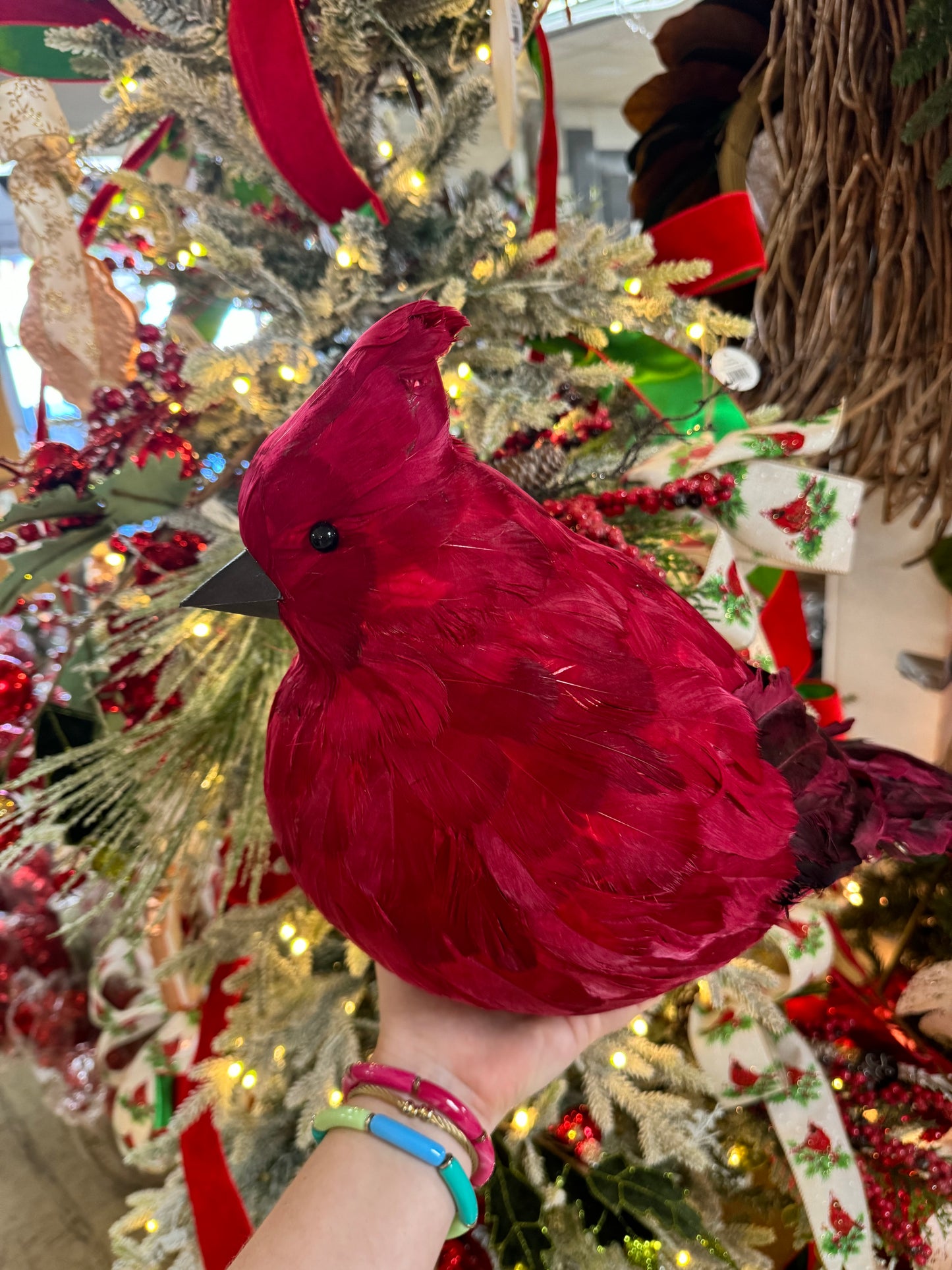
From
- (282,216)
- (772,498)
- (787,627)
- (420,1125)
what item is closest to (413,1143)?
(420,1125)

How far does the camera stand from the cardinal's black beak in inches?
13.6

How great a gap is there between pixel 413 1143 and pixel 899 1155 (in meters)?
0.45

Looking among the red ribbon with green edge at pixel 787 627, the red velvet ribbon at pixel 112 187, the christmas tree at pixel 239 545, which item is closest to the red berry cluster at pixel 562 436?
the christmas tree at pixel 239 545

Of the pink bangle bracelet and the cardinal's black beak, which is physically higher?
the cardinal's black beak

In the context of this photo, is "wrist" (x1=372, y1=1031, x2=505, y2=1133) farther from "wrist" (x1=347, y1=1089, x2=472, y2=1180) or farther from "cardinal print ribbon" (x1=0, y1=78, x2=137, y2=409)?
"cardinal print ribbon" (x1=0, y1=78, x2=137, y2=409)

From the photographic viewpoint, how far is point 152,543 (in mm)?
607

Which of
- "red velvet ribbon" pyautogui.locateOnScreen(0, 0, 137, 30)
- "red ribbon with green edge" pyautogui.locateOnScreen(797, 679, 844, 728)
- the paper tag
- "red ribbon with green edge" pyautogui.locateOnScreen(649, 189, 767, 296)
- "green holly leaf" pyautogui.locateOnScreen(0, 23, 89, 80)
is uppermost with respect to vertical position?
"red velvet ribbon" pyautogui.locateOnScreen(0, 0, 137, 30)

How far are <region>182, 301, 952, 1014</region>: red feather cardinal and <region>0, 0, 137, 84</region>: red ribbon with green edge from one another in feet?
1.62

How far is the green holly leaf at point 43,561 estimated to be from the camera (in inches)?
20.1

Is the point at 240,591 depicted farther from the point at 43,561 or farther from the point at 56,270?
the point at 56,270

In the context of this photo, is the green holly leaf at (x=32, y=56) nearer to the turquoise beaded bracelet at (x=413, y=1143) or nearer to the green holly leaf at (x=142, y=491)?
the green holly leaf at (x=142, y=491)

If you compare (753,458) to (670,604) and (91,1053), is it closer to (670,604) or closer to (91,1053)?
(670,604)

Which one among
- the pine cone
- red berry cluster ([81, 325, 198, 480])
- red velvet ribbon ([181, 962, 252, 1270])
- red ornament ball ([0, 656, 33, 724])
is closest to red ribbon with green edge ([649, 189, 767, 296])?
the pine cone

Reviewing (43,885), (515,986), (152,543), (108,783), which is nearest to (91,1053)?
(43,885)
